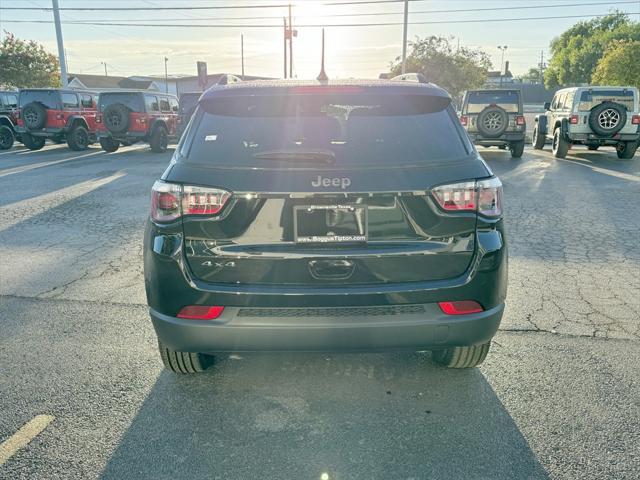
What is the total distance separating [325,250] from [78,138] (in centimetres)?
1779

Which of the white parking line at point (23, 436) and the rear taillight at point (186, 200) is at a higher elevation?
the rear taillight at point (186, 200)

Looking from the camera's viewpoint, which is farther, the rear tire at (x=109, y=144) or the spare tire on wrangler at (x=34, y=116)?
the rear tire at (x=109, y=144)

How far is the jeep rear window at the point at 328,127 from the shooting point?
254 cm

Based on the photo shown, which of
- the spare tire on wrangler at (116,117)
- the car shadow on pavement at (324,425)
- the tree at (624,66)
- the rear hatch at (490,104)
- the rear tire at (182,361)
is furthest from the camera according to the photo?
the tree at (624,66)

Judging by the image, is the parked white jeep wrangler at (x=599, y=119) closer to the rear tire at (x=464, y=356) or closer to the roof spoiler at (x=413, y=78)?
the roof spoiler at (x=413, y=78)

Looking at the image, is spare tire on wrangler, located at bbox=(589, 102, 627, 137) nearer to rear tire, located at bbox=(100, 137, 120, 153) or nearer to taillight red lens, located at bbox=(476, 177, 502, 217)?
taillight red lens, located at bbox=(476, 177, 502, 217)

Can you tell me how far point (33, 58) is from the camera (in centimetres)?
3875

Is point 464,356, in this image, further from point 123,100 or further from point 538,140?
point 123,100

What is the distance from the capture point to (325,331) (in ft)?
7.82

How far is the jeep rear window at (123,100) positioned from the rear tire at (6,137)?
4448mm

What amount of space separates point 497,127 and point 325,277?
13.0 m

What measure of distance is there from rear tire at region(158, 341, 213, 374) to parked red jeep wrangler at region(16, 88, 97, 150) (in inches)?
Result: 648

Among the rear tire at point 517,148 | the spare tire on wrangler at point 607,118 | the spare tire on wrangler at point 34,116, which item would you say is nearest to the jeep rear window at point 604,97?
the spare tire on wrangler at point 607,118

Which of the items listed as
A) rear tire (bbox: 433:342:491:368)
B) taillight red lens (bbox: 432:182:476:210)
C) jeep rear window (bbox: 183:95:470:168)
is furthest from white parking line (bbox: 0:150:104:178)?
taillight red lens (bbox: 432:182:476:210)
